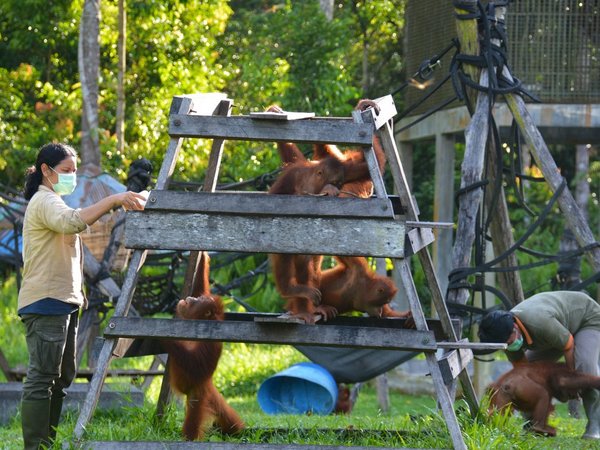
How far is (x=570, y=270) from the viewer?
922cm

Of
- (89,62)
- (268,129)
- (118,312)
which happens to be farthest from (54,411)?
(89,62)

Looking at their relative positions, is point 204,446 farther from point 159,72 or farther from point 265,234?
point 159,72

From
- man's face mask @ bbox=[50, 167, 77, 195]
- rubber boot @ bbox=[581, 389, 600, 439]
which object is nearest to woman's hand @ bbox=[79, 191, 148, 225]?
man's face mask @ bbox=[50, 167, 77, 195]

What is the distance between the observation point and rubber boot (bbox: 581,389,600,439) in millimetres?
6148

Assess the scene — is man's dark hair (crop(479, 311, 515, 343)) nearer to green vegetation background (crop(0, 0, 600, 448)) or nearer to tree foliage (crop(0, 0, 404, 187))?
green vegetation background (crop(0, 0, 600, 448))

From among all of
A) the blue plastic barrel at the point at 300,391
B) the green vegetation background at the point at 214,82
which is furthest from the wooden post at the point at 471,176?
the green vegetation background at the point at 214,82

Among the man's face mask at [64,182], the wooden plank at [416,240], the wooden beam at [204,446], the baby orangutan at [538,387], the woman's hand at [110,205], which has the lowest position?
the baby orangutan at [538,387]

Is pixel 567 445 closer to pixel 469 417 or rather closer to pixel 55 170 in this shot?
pixel 469 417

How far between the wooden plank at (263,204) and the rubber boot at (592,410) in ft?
8.80

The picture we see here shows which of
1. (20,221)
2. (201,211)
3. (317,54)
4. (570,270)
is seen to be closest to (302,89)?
(317,54)

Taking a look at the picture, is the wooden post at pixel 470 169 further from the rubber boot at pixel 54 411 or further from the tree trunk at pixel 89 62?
the tree trunk at pixel 89 62

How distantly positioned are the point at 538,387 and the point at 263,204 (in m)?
2.47

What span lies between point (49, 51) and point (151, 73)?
5.91 feet

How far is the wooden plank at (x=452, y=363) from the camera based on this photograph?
186 inches
